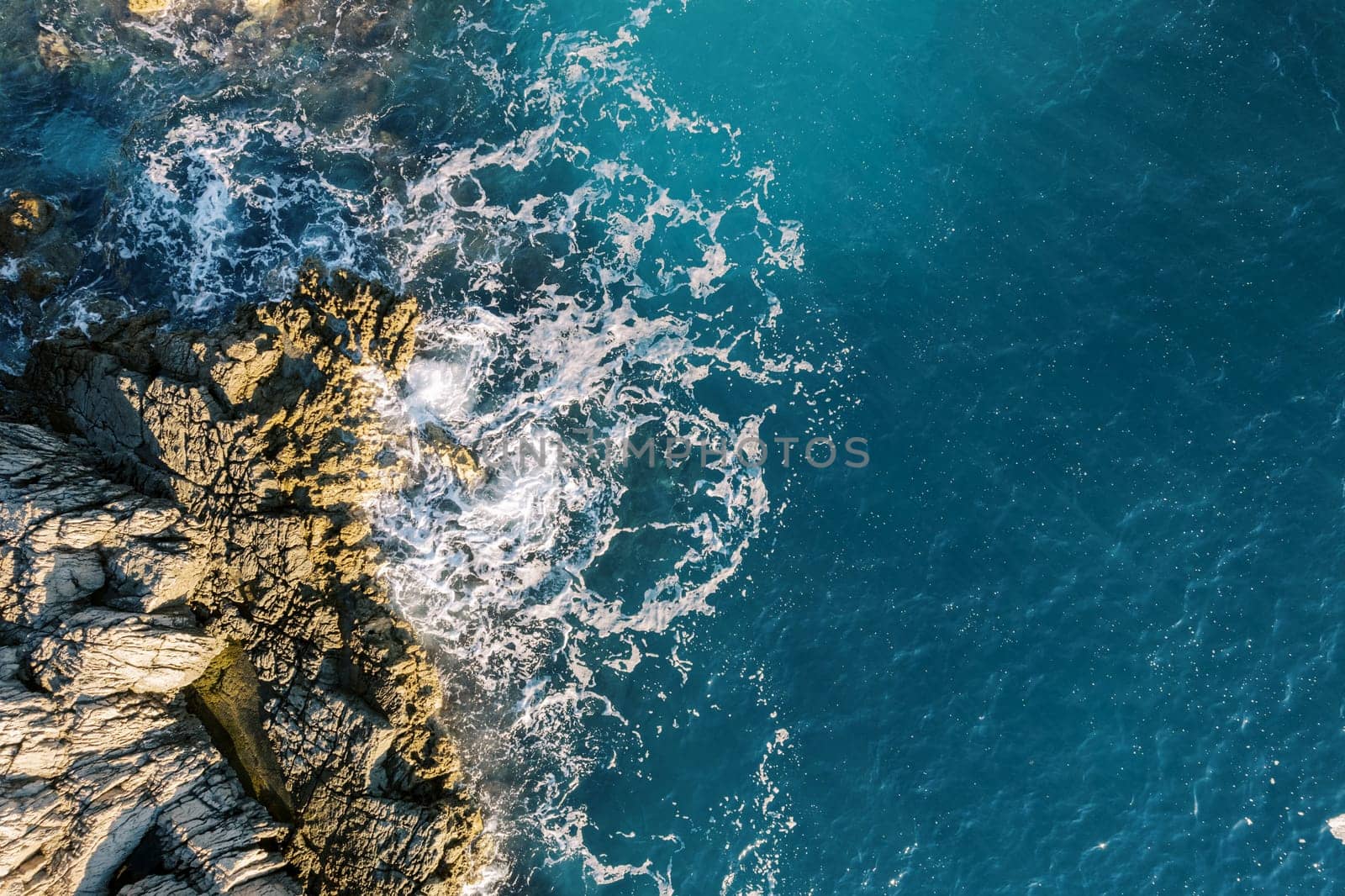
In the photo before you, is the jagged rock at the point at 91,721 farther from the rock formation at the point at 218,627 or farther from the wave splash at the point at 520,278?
the wave splash at the point at 520,278

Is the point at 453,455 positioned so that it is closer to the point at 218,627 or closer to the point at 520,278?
the point at 520,278

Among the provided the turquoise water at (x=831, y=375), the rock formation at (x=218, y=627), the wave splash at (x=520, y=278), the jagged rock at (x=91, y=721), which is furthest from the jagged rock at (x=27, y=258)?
the jagged rock at (x=91, y=721)

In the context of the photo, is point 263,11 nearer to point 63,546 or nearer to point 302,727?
point 63,546

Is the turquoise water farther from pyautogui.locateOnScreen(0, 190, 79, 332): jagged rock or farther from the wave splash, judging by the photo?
pyautogui.locateOnScreen(0, 190, 79, 332): jagged rock

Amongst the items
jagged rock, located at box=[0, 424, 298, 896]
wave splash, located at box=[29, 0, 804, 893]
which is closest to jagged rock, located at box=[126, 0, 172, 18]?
wave splash, located at box=[29, 0, 804, 893]

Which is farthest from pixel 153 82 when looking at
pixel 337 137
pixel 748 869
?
pixel 748 869
